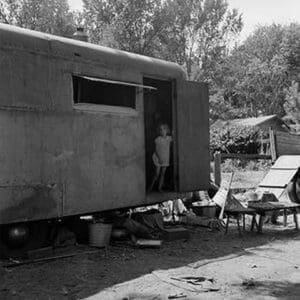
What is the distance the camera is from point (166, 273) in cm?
627

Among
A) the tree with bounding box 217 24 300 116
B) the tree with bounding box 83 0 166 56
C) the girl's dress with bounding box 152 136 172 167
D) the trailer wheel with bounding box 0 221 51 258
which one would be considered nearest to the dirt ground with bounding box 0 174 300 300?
the trailer wheel with bounding box 0 221 51 258

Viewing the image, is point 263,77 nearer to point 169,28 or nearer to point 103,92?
point 169,28

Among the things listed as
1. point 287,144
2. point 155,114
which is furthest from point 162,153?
point 287,144

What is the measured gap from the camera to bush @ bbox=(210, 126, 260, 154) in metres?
27.0

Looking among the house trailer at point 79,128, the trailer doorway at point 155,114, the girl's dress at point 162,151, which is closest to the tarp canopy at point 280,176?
the house trailer at point 79,128

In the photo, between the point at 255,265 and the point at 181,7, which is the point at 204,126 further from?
the point at 181,7

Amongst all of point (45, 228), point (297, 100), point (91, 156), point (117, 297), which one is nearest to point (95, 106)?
point (91, 156)

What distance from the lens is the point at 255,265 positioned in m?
6.83

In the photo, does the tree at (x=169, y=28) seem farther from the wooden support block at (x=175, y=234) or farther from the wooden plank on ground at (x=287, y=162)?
the wooden support block at (x=175, y=234)

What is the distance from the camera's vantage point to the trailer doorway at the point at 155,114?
32.0 ft

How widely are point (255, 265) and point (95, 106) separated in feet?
11.3

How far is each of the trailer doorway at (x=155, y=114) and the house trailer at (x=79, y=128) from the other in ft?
0.74

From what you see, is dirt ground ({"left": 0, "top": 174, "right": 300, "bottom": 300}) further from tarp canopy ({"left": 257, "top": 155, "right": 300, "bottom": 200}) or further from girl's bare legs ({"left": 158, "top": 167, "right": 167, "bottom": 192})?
tarp canopy ({"left": 257, "top": 155, "right": 300, "bottom": 200})

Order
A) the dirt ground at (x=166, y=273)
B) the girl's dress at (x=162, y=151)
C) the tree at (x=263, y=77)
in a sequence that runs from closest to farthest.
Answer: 1. the dirt ground at (x=166, y=273)
2. the girl's dress at (x=162, y=151)
3. the tree at (x=263, y=77)
